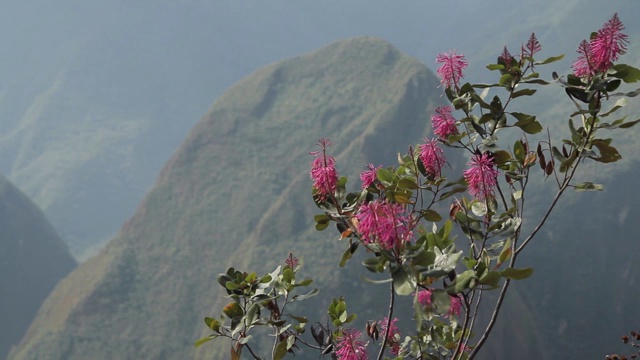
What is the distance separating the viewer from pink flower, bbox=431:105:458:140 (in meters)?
4.38

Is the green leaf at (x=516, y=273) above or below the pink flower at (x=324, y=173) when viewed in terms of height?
below

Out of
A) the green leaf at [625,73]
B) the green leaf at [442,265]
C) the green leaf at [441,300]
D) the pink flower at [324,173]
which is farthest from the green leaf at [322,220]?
the green leaf at [625,73]

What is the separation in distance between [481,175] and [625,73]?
0.90m

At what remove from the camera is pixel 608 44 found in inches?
148

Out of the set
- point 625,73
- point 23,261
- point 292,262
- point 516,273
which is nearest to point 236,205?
point 23,261

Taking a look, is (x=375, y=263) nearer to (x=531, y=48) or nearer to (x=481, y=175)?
(x=481, y=175)

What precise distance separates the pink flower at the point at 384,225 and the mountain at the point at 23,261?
327ft

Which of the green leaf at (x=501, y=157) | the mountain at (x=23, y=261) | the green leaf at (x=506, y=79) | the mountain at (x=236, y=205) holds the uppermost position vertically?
the green leaf at (x=506, y=79)

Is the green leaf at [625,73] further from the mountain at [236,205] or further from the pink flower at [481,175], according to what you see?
the mountain at [236,205]

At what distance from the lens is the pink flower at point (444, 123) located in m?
4.38

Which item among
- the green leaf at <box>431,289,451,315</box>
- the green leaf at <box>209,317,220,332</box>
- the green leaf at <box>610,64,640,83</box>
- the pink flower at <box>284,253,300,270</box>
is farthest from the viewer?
the pink flower at <box>284,253,300,270</box>

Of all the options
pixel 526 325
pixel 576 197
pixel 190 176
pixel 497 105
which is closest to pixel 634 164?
pixel 576 197

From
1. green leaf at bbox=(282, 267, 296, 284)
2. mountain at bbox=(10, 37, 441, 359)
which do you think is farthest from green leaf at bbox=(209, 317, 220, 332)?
mountain at bbox=(10, 37, 441, 359)

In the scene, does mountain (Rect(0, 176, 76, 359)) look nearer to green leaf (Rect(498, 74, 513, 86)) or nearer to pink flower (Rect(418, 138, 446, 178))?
pink flower (Rect(418, 138, 446, 178))
